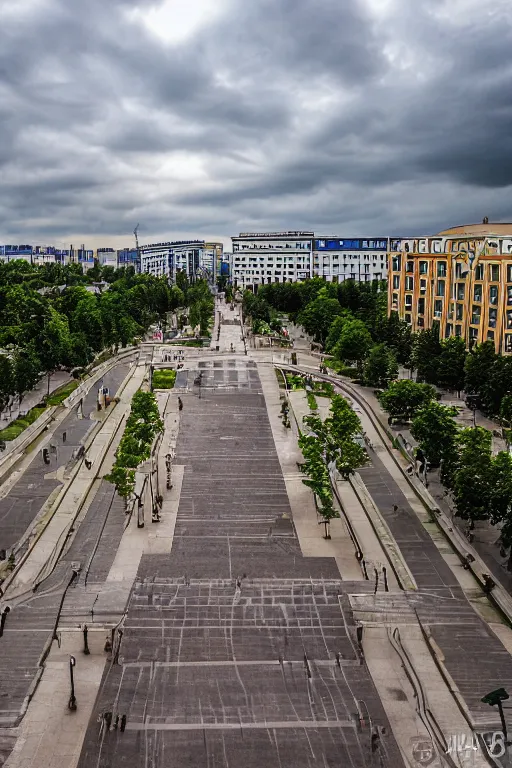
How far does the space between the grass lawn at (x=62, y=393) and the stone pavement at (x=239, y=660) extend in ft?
101

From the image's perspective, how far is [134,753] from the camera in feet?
67.6

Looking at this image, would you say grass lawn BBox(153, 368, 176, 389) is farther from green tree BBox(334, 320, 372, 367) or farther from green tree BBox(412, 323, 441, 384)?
green tree BBox(412, 323, 441, 384)

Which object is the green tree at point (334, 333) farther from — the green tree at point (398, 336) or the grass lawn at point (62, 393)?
the grass lawn at point (62, 393)

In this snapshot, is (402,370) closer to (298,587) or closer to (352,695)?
(298,587)

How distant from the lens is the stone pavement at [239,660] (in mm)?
20859

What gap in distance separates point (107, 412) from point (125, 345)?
4241 centimetres

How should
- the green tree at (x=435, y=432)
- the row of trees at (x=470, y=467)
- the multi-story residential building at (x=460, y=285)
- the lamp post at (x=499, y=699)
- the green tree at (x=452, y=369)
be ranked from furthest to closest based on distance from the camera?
the multi-story residential building at (x=460, y=285), the green tree at (x=452, y=369), the green tree at (x=435, y=432), the row of trees at (x=470, y=467), the lamp post at (x=499, y=699)

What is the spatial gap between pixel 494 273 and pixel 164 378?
39091 millimetres

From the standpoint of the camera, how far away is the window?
251 ft

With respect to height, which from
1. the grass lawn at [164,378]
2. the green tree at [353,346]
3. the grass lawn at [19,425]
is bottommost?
the grass lawn at [19,425]

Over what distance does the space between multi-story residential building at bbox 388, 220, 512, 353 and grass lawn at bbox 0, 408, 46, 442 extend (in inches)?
1933

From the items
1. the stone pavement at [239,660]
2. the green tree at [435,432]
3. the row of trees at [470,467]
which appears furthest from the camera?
the green tree at [435,432]

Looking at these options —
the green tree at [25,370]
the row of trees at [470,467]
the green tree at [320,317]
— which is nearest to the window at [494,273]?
the green tree at [320,317]

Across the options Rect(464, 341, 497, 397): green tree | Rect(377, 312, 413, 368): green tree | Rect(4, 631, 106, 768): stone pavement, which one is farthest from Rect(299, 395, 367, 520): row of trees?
Rect(377, 312, 413, 368): green tree
